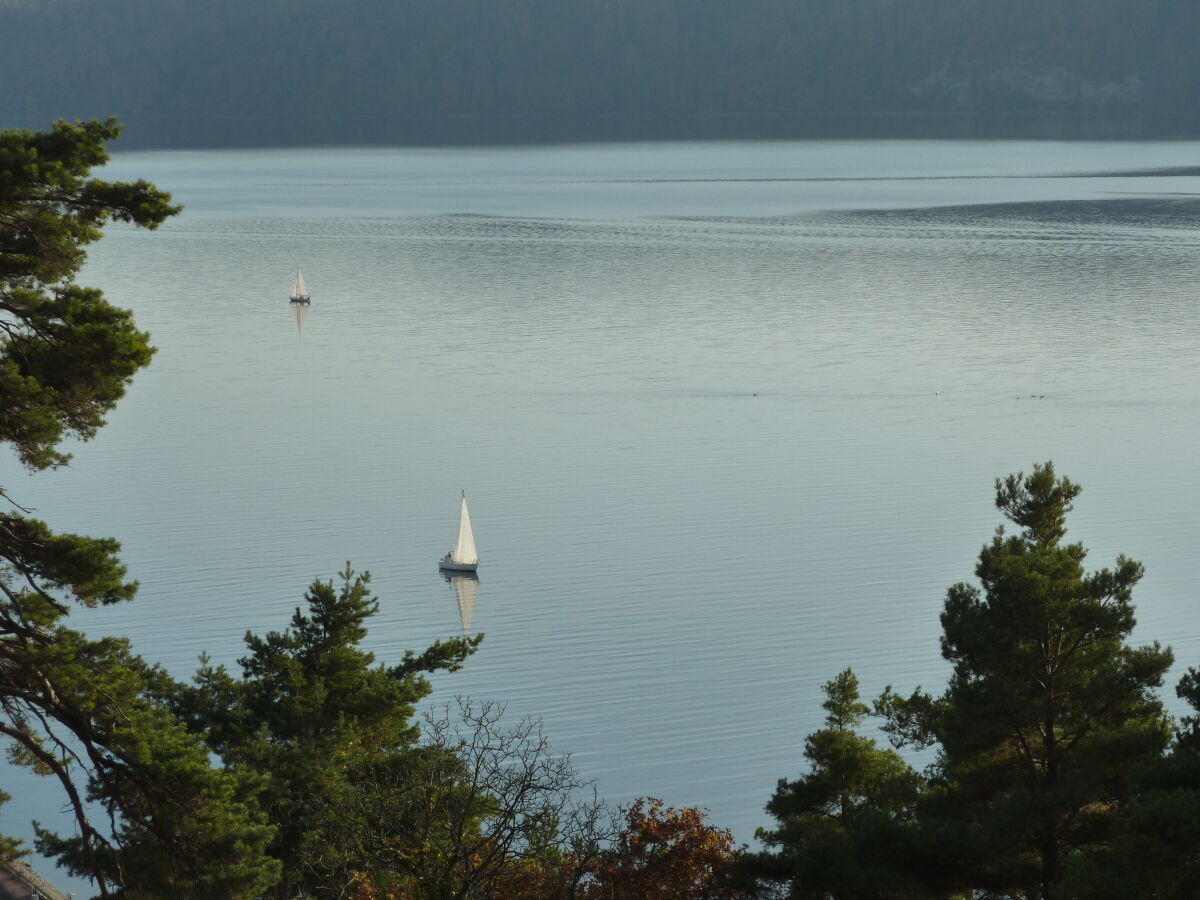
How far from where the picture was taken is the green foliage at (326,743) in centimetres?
1416

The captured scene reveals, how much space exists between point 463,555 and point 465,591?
118cm

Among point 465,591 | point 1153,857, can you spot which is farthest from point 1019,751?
point 465,591

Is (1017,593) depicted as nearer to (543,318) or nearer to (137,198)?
(137,198)

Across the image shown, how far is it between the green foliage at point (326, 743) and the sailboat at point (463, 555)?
53.9 ft

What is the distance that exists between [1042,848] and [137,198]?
920 cm

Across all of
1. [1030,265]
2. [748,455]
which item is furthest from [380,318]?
[1030,265]

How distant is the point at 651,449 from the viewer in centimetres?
4609

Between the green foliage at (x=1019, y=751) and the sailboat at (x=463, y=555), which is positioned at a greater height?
the sailboat at (x=463, y=555)

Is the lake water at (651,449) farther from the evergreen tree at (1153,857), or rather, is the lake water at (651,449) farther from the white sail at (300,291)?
the evergreen tree at (1153,857)

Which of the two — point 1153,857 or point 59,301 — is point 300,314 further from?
point 1153,857

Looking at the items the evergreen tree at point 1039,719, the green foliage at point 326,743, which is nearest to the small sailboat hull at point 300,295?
the green foliage at point 326,743

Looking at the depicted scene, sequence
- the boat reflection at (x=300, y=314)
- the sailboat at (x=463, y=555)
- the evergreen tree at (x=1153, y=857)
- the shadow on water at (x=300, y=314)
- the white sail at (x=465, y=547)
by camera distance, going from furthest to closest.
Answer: the boat reflection at (x=300, y=314), the shadow on water at (x=300, y=314), the white sail at (x=465, y=547), the sailboat at (x=463, y=555), the evergreen tree at (x=1153, y=857)

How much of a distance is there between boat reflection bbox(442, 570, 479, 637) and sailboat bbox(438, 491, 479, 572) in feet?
0.43

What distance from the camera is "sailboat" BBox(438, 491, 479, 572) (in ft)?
116
